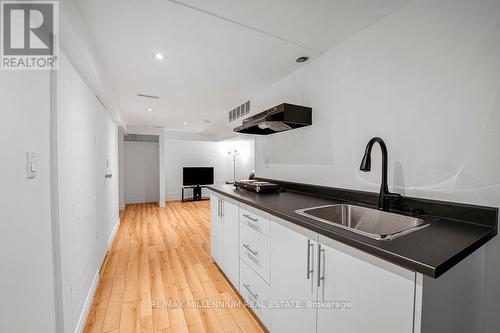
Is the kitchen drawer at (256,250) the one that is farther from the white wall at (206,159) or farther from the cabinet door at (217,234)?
the white wall at (206,159)

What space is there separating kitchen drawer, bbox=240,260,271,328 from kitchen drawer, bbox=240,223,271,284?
0.19 feet

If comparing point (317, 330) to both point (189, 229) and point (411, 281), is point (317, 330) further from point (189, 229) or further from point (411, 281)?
point (189, 229)

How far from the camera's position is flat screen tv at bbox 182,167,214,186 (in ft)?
22.8

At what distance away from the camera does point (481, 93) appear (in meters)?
1.03


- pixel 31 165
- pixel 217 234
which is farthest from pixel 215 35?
pixel 217 234

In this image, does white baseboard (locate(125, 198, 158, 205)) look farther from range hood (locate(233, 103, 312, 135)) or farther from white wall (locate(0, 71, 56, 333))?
white wall (locate(0, 71, 56, 333))

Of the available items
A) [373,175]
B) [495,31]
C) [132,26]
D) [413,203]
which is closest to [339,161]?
[373,175]

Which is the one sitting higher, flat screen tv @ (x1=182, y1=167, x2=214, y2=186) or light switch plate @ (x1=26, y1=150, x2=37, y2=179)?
light switch plate @ (x1=26, y1=150, x2=37, y2=179)

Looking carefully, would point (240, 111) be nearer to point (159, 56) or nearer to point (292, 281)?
point (159, 56)

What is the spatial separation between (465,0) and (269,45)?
1196 millimetres

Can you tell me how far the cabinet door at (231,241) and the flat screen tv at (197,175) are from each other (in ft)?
16.7

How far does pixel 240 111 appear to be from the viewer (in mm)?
3623

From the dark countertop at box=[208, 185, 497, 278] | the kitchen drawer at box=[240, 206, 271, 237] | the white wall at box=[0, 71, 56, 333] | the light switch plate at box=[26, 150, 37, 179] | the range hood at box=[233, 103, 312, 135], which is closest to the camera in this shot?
the dark countertop at box=[208, 185, 497, 278]

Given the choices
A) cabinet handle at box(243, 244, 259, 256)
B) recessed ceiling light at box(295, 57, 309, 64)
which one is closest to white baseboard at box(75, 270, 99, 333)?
cabinet handle at box(243, 244, 259, 256)
